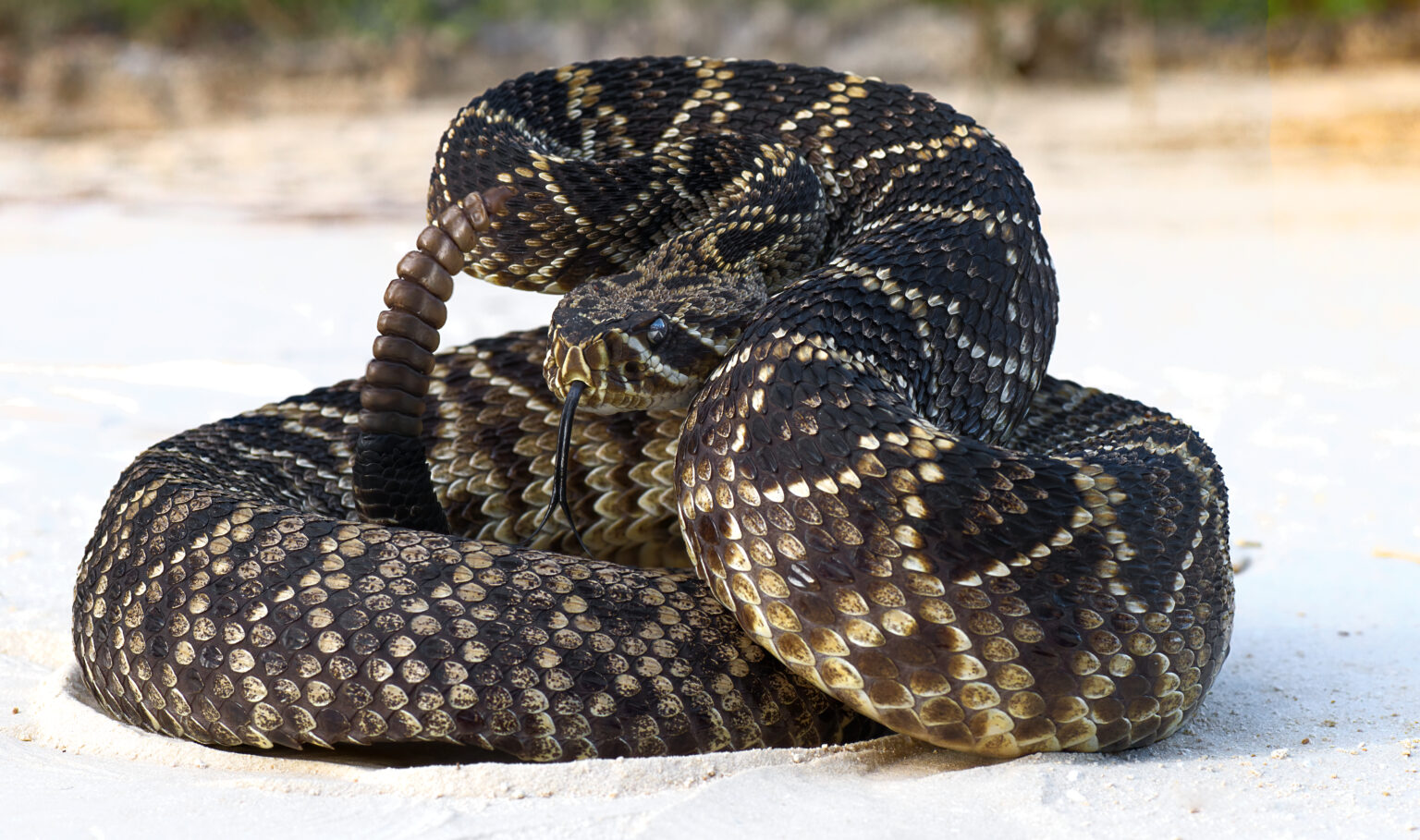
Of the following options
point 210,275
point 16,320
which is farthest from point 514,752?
point 210,275

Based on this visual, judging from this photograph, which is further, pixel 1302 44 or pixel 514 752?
pixel 1302 44

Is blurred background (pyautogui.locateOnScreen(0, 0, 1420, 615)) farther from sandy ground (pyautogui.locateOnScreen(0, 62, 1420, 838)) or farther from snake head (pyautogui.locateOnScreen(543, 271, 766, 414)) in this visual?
snake head (pyautogui.locateOnScreen(543, 271, 766, 414))

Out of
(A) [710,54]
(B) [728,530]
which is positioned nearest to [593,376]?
(B) [728,530]

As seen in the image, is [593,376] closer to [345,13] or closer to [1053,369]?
[1053,369]

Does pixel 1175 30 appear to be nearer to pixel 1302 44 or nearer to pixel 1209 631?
pixel 1302 44

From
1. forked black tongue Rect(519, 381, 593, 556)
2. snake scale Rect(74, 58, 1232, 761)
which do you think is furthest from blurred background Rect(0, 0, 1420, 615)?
forked black tongue Rect(519, 381, 593, 556)

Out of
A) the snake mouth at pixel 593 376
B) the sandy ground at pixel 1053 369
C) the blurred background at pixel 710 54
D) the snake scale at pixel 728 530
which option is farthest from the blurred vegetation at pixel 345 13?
the snake mouth at pixel 593 376

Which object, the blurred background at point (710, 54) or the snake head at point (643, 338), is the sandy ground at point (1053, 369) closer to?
the blurred background at point (710, 54)
